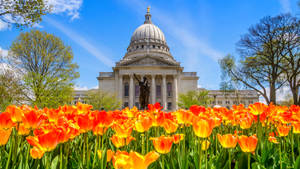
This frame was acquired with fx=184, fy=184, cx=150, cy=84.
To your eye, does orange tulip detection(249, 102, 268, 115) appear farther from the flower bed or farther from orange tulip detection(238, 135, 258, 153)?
orange tulip detection(238, 135, 258, 153)

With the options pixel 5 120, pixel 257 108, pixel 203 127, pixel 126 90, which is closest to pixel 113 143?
pixel 203 127

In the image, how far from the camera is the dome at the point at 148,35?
65.2 m

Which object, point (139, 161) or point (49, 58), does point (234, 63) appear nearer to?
point (49, 58)

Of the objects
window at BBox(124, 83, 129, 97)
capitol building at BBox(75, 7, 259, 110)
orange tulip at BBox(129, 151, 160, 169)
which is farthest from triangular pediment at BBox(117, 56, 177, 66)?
orange tulip at BBox(129, 151, 160, 169)

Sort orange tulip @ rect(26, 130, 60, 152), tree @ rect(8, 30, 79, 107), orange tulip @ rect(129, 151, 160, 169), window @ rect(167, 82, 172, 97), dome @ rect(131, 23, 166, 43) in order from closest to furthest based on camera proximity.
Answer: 1. orange tulip @ rect(129, 151, 160, 169)
2. orange tulip @ rect(26, 130, 60, 152)
3. tree @ rect(8, 30, 79, 107)
4. window @ rect(167, 82, 172, 97)
5. dome @ rect(131, 23, 166, 43)

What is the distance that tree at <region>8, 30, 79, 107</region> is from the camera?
64.0ft

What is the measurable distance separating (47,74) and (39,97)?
14.1 feet

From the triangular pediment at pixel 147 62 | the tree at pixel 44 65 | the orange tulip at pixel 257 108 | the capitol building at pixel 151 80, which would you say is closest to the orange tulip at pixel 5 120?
the orange tulip at pixel 257 108

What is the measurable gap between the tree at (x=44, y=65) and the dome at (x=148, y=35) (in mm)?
44291

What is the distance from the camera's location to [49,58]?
70.6 feet

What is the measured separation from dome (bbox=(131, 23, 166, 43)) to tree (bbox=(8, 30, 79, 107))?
44.3 metres

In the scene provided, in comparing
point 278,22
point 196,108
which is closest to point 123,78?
→ point 278,22

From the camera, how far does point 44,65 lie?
21484 millimetres

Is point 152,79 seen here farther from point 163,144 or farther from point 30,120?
point 163,144
